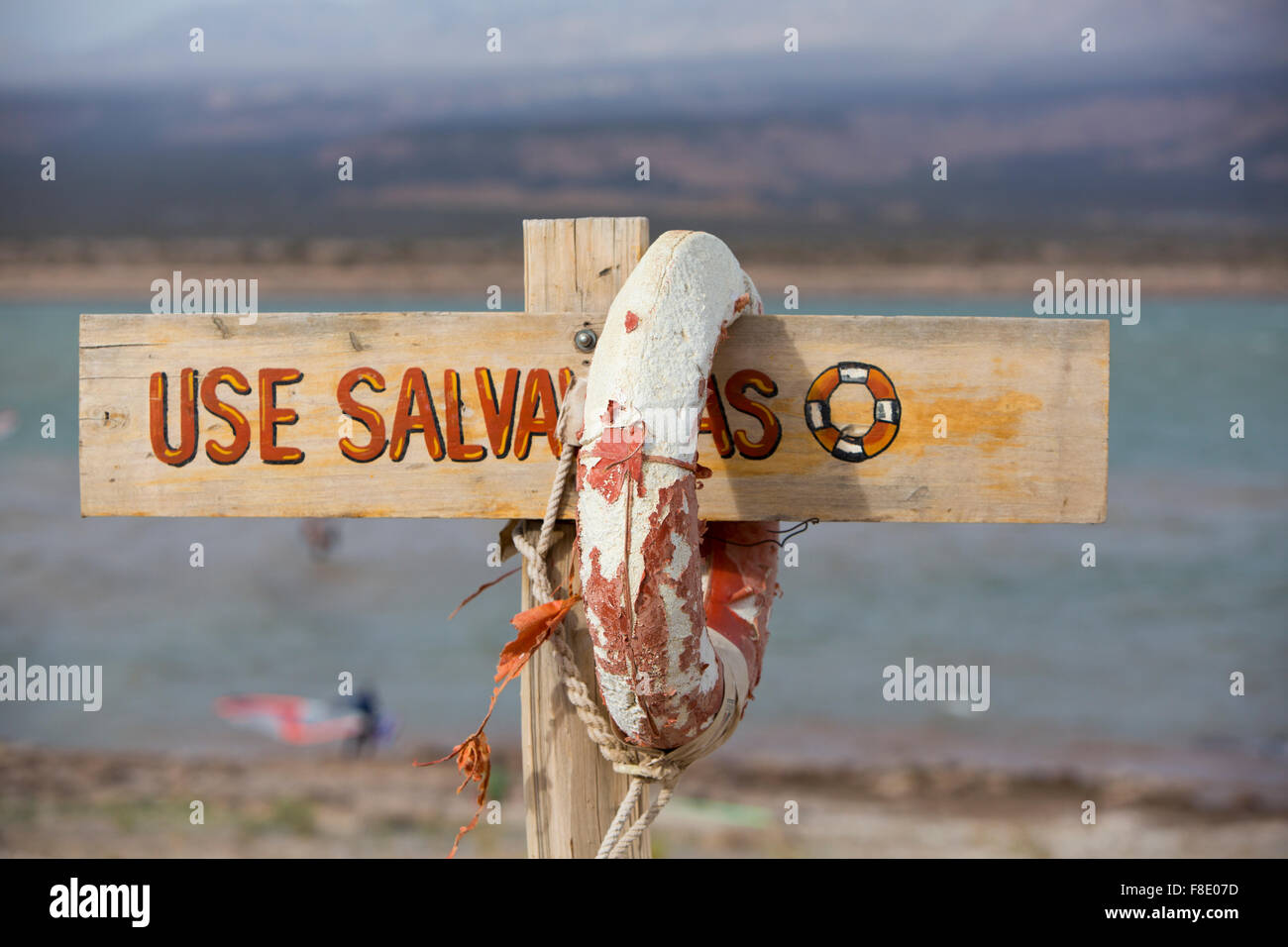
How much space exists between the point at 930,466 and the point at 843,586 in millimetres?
7759

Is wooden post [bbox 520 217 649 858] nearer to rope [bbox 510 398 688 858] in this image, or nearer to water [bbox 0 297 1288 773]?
rope [bbox 510 398 688 858]

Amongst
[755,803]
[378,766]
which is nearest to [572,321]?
[755,803]

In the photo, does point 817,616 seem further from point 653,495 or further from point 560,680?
point 653,495

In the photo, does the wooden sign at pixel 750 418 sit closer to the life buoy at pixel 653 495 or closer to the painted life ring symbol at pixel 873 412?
the painted life ring symbol at pixel 873 412

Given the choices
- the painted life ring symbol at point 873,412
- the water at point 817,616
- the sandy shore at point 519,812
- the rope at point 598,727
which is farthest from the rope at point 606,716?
the water at point 817,616

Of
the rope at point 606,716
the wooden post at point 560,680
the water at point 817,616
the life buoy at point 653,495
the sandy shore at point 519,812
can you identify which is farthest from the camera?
the water at point 817,616

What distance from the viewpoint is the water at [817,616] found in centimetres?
773

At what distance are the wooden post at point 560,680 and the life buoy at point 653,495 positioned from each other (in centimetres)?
20

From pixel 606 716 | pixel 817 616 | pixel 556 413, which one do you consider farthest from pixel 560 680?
pixel 817 616

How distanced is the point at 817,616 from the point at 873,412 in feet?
24.0

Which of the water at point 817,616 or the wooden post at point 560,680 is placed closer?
the wooden post at point 560,680

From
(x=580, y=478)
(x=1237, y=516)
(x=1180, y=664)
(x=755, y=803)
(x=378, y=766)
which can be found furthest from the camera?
(x=1237, y=516)

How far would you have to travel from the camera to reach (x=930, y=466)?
1737 mm
